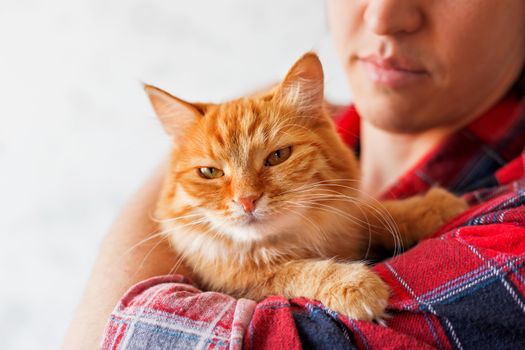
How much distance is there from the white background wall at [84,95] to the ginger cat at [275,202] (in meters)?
1.21

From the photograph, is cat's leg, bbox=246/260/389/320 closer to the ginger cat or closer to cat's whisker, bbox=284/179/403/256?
the ginger cat

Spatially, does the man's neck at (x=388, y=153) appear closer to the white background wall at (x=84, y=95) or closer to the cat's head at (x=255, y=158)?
the cat's head at (x=255, y=158)

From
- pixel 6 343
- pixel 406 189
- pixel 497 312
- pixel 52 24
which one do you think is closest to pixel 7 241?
pixel 6 343

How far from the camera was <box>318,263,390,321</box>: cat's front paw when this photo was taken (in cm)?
101

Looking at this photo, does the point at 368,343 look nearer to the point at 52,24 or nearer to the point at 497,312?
the point at 497,312

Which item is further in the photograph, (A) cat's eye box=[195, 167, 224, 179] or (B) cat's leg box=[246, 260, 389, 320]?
(A) cat's eye box=[195, 167, 224, 179]

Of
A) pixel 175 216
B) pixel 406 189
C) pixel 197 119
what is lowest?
pixel 406 189

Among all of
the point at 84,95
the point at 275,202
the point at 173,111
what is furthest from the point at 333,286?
the point at 84,95

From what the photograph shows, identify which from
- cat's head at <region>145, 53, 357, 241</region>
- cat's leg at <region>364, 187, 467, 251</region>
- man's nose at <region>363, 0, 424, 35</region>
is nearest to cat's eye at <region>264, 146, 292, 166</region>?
cat's head at <region>145, 53, 357, 241</region>

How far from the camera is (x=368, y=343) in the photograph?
938 millimetres

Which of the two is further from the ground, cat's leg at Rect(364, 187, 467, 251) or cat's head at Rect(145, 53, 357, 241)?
cat's head at Rect(145, 53, 357, 241)

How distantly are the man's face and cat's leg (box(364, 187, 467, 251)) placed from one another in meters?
0.29

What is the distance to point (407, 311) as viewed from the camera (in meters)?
1.00

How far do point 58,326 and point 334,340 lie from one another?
2377mm
